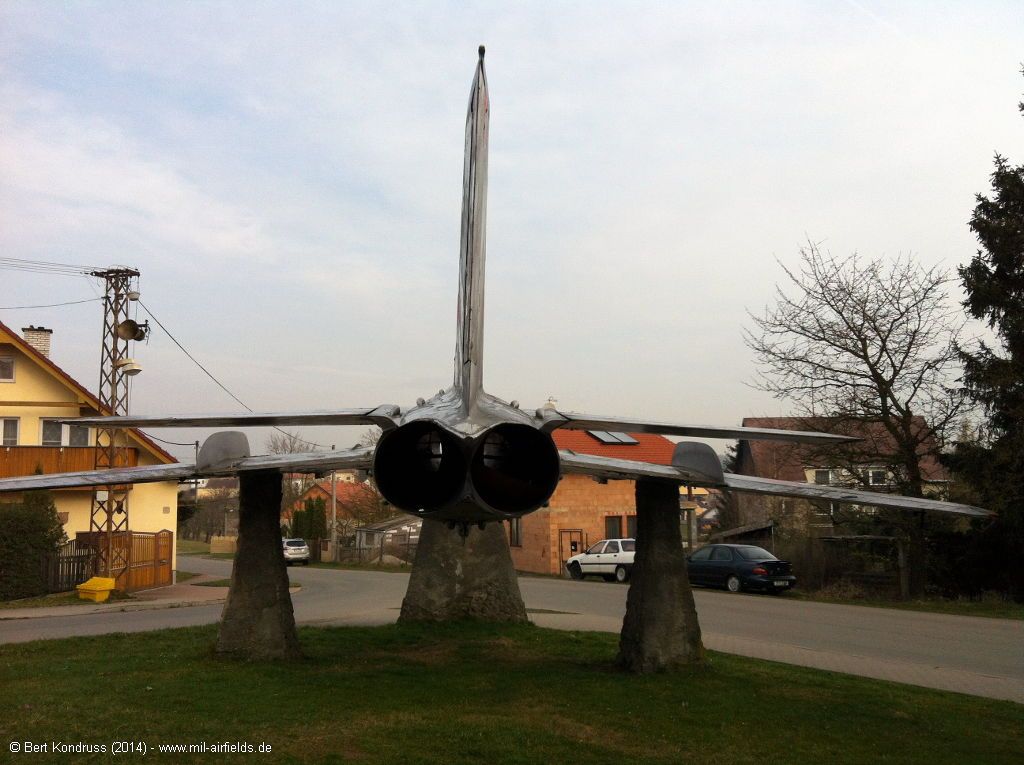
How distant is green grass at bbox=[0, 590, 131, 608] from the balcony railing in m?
3.98

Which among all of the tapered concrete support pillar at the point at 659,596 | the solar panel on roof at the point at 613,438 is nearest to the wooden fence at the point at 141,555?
the solar panel on roof at the point at 613,438

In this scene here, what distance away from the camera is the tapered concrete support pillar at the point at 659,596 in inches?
407

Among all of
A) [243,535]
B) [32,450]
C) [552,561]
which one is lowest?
[552,561]

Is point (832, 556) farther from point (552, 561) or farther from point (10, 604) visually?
point (10, 604)

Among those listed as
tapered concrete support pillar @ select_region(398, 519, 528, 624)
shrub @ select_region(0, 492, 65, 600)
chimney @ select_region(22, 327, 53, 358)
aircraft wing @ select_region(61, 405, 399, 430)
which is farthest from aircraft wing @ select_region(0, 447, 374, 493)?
chimney @ select_region(22, 327, 53, 358)

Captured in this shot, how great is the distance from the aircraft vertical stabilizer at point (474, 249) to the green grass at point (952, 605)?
61.4ft

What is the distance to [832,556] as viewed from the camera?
28.4m

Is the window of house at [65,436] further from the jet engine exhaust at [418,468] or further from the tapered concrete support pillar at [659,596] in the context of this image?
the jet engine exhaust at [418,468]

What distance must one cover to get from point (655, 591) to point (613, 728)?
2634mm

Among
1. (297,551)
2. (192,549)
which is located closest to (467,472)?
(297,551)

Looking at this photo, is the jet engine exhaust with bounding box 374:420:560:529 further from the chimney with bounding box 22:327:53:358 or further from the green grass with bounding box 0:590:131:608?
the chimney with bounding box 22:327:53:358

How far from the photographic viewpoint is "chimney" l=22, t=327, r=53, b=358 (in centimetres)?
3372

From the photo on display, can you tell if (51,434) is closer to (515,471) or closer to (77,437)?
(77,437)

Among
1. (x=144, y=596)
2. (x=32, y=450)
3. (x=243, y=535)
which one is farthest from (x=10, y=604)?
(x=243, y=535)
